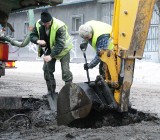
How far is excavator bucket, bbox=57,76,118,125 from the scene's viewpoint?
19.3 ft

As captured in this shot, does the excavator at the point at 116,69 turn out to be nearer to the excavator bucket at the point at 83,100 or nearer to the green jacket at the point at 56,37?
the excavator bucket at the point at 83,100

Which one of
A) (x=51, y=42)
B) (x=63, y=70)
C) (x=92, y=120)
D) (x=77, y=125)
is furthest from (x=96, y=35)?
(x=77, y=125)

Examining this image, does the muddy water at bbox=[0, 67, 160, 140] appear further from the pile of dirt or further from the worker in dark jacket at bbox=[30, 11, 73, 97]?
the worker in dark jacket at bbox=[30, 11, 73, 97]

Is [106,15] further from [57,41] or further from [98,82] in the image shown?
[98,82]

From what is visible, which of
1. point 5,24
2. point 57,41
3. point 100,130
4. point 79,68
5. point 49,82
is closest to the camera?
point 100,130

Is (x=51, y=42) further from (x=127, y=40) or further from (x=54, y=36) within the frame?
(x=127, y=40)

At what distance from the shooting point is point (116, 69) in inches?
235

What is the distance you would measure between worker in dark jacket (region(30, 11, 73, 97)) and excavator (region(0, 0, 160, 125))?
1.81 meters

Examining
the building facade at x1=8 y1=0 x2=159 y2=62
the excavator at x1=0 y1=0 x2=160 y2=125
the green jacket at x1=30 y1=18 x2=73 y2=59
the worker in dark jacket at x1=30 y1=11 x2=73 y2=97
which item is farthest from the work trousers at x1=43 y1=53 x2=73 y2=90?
the building facade at x1=8 y1=0 x2=159 y2=62

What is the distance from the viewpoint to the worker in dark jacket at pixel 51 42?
7895mm

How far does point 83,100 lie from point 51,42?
8.04 feet

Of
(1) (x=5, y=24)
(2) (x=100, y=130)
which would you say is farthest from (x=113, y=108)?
(1) (x=5, y=24)

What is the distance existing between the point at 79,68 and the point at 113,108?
1665 centimetres

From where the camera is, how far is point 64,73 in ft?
27.6
